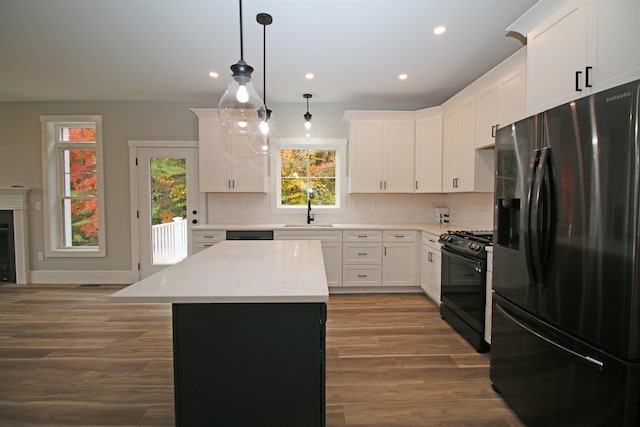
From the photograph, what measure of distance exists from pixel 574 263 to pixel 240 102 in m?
1.87

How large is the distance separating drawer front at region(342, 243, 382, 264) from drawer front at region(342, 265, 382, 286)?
0.07m

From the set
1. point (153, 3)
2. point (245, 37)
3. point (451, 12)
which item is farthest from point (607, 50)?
point (153, 3)

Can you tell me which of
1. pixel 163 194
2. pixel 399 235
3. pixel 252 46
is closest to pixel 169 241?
pixel 163 194

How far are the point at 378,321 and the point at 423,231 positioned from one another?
1366 millimetres

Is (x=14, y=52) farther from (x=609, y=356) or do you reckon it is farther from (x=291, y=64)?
(x=609, y=356)

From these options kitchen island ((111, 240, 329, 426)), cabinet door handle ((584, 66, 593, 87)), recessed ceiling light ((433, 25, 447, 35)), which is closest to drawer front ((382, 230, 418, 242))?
recessed ceiling light ((433, 25, 447, 35))

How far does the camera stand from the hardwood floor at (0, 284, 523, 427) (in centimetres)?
184

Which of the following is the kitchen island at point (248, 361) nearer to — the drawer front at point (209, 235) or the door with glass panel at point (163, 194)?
the drawer front at point (209, 235)

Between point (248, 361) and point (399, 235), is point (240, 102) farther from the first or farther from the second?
point (399, 235)

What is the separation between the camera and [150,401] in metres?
1.96

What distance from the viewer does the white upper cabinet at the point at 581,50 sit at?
1.38 m

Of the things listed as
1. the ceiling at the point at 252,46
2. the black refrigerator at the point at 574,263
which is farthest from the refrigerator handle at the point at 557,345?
the ceiling at the point at 252,46

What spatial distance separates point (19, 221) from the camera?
4504mm

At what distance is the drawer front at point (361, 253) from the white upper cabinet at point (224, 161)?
1479 millimetres
